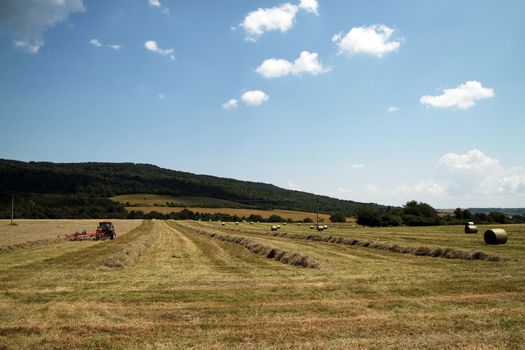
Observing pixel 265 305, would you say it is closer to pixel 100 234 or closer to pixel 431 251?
pixel 431 251

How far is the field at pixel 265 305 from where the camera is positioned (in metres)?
8.94

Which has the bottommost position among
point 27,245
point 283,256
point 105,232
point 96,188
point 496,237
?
point 27,245

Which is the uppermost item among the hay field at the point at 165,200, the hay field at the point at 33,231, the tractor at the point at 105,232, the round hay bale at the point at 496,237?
the hay field at the point at 165,200

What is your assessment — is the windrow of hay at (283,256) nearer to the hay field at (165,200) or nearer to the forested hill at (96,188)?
the forested hill at (96,188)

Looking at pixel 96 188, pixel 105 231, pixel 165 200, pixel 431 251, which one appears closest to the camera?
pixel 431 251

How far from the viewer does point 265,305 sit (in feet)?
40.0

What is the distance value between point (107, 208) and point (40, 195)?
22119mm

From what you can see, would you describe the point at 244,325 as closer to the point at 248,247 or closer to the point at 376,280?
the point at 376,280

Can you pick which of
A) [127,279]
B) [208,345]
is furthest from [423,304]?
[127,279]

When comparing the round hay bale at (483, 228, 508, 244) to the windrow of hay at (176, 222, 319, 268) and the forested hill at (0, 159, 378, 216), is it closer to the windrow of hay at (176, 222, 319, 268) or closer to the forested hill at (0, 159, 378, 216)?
the windrow of hay at (176, 222, 319, 268)

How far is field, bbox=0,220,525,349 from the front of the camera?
8938 millimetres

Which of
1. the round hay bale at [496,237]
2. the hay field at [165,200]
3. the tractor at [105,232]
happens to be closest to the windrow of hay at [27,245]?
the tractor at [105,232]

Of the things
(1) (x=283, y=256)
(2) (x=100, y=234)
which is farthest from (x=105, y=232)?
(1) (x=283, y=256)

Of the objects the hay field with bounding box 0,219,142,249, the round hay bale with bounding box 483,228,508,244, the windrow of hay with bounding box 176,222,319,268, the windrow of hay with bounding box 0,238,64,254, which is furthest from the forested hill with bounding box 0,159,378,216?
the windrow of hay with bounding box 176,222,319,268
